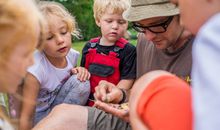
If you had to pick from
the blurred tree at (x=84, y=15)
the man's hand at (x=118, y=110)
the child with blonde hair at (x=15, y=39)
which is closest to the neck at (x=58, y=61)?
the man's hand at (x=118, y=110)

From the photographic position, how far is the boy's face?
2.96m

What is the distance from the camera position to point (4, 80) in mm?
1415

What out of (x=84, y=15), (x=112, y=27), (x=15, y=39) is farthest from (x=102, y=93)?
(x=84, y=15)

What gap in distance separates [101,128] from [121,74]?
53 centimetres

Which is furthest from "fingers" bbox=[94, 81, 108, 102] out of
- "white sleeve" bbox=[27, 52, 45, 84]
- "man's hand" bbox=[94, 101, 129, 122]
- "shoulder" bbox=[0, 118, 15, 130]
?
"shoulder" bbox=[0, 118, 15, 130]

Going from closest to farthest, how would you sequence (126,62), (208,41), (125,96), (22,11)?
(208,41), (22,11), (125,96), (126,62)

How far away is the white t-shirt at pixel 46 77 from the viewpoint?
2.80 meters

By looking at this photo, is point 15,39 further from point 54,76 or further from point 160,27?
point 54,76

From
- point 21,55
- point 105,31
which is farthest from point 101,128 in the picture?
point 21,55

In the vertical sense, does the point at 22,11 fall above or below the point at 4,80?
above

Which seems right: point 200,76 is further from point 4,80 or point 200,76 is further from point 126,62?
point 126,62

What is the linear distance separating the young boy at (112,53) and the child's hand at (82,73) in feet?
0.17

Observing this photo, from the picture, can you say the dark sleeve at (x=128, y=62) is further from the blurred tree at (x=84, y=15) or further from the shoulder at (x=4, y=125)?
the blurred tree at (x=84, y=15)

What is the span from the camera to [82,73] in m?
2.89
